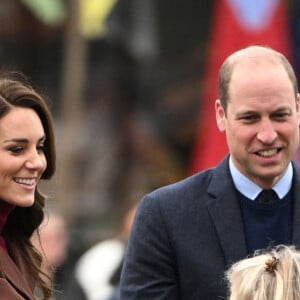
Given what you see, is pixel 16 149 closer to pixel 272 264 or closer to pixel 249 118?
pixel 249 118

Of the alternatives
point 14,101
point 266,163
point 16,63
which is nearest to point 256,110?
point 266,163

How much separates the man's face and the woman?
2.24 ft

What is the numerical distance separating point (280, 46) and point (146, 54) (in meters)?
3.80

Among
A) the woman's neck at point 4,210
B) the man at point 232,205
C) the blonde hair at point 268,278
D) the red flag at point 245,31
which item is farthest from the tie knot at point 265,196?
the red flag at point 245,31

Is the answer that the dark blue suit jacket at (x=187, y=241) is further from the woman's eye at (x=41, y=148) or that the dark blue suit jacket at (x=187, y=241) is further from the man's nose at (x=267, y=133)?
the woman's eye at (x=41, y=148)

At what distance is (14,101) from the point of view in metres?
5.38

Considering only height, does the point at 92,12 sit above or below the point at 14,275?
above

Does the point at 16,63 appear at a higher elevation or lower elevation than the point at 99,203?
higher

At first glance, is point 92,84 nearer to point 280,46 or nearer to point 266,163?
point 280,46

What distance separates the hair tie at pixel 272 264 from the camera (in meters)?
4.71

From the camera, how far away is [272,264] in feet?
15.6

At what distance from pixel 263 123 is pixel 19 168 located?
0.87m

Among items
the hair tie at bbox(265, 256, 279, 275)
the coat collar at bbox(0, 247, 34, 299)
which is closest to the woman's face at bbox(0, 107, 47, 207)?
the coat collar at bbox(0, 247, 34, 299)

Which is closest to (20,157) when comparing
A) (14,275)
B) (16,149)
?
(16,149)
